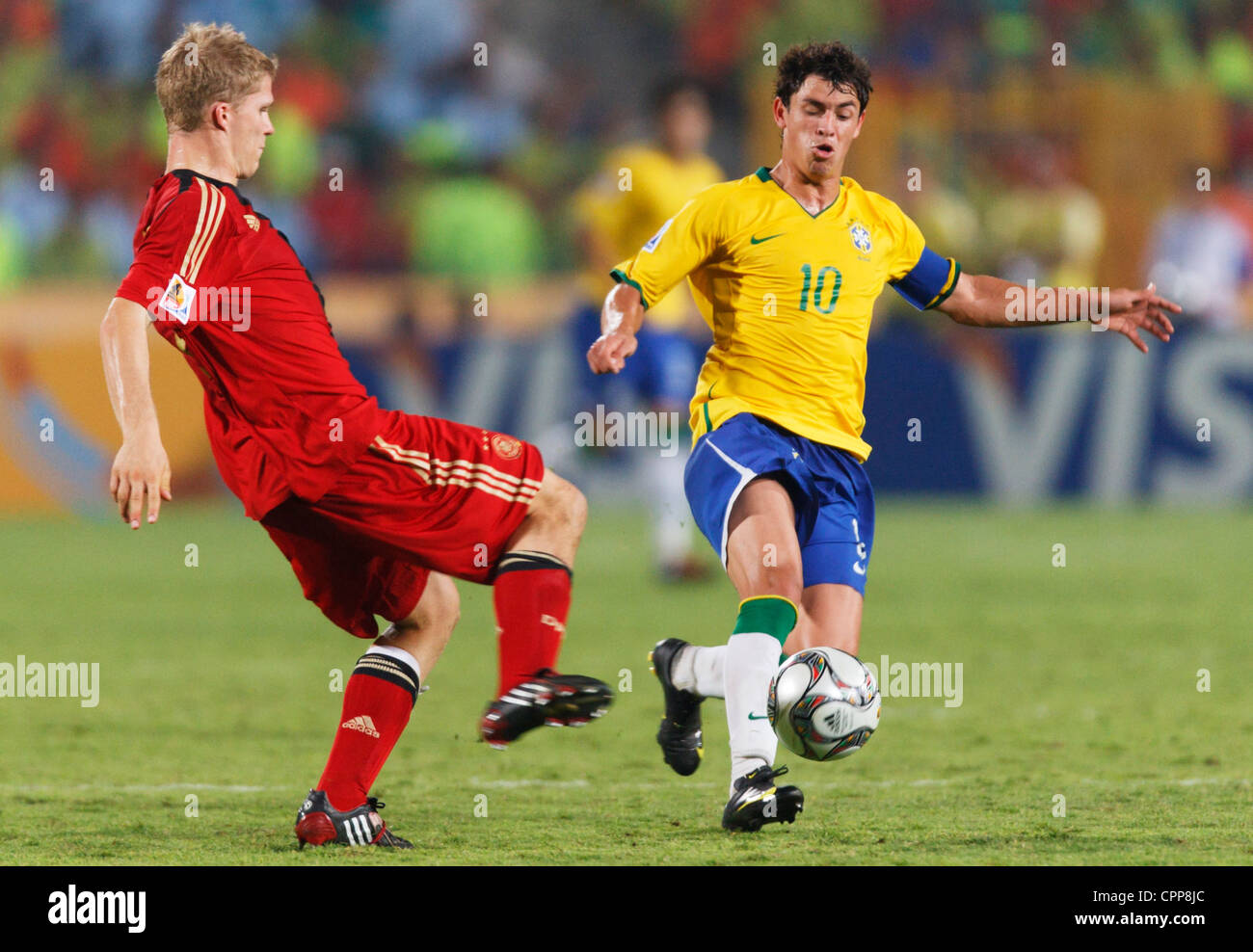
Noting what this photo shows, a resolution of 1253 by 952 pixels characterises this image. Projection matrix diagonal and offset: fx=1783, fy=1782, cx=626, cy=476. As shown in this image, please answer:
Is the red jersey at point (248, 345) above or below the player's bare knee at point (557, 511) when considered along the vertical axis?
above

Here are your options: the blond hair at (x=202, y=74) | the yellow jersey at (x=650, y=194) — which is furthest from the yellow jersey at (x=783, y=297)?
the yellow jersey at (x=650, y=194)

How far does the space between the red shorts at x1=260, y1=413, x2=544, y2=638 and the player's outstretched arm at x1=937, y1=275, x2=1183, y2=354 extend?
153cm

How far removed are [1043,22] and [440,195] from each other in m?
5.91

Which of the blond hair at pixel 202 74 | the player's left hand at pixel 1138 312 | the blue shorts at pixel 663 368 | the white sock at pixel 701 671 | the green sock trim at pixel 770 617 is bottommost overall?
the white sock at pixel 701 671

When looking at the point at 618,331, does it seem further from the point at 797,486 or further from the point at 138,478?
the point at 138,478

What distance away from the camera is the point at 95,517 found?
1347 centimetres

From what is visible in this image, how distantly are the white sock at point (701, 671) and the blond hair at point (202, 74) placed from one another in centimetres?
191

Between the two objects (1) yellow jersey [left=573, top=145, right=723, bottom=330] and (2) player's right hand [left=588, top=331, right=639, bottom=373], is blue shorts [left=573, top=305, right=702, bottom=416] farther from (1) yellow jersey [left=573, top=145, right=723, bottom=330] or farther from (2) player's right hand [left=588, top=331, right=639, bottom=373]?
(2) player's right hand [left=588, top=331, right=639, bottom=373]

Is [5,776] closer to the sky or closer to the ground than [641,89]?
closer to the ground

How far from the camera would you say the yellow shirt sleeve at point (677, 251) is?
4.61 m

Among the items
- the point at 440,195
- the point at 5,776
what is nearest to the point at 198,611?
the point at 5,776

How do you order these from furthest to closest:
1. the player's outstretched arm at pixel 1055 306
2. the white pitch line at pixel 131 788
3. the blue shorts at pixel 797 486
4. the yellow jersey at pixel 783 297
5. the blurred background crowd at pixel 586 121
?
the blurred background crowd at pixel 586 121 < the white pitch line at pixel 131 788 < the player's outstretched arm at pixel 1055 306 < the yellow jersey at pixel 783 297 < the blue shorts at pixel 797 486

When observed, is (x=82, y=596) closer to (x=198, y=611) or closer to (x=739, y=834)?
(x=198, y=611)

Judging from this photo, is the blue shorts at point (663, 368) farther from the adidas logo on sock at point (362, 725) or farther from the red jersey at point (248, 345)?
the red jersey at point (248, 345)
